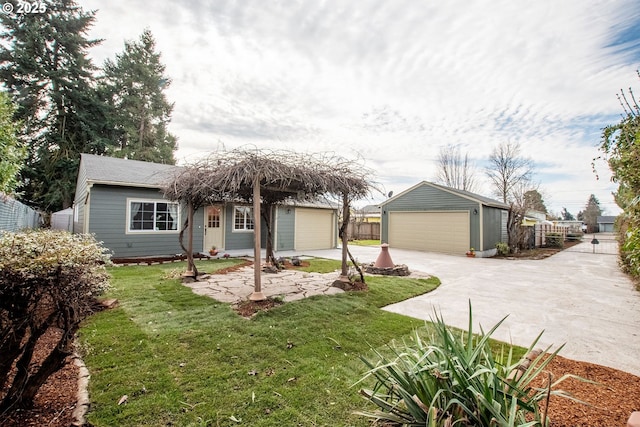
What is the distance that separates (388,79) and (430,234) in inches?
363

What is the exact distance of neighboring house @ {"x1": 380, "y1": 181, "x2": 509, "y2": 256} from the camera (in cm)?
1364

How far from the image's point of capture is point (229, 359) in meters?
3.13

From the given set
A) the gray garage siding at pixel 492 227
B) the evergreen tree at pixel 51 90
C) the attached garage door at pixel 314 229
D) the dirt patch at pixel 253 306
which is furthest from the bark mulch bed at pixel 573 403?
the evergreen tree at pixel 51 90

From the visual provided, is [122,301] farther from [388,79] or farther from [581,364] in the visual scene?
[388,79]

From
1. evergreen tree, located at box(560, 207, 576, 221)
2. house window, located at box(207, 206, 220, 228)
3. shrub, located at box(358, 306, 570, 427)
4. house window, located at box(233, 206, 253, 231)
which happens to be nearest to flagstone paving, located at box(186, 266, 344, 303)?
shrub, located at box(358, 306, 570, 427)

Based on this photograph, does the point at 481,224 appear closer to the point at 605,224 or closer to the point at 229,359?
the point at 229,359

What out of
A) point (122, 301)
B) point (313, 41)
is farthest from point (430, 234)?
point (122, 301)

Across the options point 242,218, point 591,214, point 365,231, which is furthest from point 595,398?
point 591,214

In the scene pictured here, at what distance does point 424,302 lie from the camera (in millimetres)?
5566

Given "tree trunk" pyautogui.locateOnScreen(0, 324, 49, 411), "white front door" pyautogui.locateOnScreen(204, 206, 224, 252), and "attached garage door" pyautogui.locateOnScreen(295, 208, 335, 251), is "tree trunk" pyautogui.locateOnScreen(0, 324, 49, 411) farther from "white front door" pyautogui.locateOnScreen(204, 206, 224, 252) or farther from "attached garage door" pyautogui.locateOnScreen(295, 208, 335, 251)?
"attached garage door" pyautogui.locateOnScreen(295, 208, 335, 251)

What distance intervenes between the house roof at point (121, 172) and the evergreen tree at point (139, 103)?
1152 cm

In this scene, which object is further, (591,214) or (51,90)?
(591,214)

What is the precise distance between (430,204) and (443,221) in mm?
1110

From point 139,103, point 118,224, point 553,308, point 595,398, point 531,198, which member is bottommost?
point 553,308
